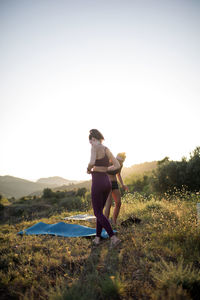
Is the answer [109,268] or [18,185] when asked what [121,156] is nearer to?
[109,268]

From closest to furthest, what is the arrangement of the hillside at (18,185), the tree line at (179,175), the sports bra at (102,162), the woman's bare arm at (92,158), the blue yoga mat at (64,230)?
the woman's bare arm at (92,158)
the sports bra at (102,162)
the blue yoga mat at (64,230)
the tree line at (179,175)
the hillside at (18,185)

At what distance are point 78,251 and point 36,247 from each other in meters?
0.94

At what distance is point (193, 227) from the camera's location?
354cm

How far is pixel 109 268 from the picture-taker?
283 centimetres

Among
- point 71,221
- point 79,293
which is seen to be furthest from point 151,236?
point 71,221

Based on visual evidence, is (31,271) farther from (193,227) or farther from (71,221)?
(71,221)

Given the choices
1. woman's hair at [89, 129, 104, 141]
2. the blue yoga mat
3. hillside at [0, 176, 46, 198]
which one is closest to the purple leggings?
woman's hair at [89, 129, 104, 141]

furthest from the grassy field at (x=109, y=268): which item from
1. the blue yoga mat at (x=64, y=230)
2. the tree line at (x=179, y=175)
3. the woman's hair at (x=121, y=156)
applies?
the tree line at (x=179, y=175)

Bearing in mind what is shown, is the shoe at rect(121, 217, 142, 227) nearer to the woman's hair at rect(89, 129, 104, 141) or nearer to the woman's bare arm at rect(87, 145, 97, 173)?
the woman's bare arm at rect(87, 145, 97, 173)

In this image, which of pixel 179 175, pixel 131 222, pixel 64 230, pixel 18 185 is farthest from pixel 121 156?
pixel 18 185

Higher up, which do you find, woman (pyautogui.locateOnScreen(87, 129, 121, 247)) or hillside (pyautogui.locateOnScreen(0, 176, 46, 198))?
woman (pyautogui.locateOnScreen(87, 129, 121, 247))

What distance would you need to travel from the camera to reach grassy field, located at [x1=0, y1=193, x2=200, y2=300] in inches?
83.9

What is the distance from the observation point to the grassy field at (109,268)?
6.99ft

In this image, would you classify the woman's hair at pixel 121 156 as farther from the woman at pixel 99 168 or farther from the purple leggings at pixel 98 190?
the purple leggings at pixel 98 190
